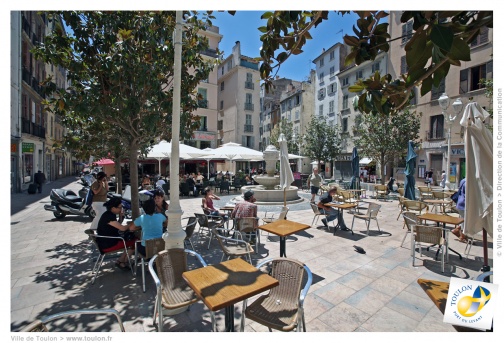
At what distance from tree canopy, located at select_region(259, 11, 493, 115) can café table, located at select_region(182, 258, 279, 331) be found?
2191mm

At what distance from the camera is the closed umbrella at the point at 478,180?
3.26 metres

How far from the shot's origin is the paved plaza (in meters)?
3.06

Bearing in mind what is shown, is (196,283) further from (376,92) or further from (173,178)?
(376,92)

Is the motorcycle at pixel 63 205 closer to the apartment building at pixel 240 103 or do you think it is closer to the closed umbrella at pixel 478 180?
the closed umbrella at pixel 478 180

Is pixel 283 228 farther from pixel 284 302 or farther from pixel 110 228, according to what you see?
pixel 110 228

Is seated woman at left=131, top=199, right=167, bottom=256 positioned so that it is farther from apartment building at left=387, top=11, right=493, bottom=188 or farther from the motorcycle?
apartment building at left=387, top=11, right=493, bottom=188

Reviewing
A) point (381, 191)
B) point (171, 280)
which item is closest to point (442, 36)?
point (171, 280)

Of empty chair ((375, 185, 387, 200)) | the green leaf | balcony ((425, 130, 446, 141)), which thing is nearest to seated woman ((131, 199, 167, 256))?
the green leaf

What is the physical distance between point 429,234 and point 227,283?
437 cm

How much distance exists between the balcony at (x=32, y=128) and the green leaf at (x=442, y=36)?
2260 cm

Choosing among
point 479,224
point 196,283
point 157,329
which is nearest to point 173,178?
point 196,283

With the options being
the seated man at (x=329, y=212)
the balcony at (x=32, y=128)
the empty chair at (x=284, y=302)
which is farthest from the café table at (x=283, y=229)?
the balcony at (x=32, y=128)

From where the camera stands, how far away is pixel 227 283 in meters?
2.56

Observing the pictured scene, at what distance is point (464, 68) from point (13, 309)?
29.2 m
